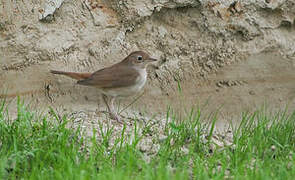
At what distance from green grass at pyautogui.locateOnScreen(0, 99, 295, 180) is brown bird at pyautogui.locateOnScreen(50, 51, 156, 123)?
2.76 feet

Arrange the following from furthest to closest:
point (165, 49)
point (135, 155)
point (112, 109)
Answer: point (165, 49)
point (112, 109)
point (135, 155)

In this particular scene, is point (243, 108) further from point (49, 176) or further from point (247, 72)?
point (49, 176)

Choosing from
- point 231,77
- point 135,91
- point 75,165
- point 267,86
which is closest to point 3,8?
point 135,91

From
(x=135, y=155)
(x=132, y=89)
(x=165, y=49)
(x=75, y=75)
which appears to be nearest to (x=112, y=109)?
(x=132, y=89)

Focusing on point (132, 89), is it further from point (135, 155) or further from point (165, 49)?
point (135, 155)

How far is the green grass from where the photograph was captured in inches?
193

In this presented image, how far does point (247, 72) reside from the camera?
25.4 ft

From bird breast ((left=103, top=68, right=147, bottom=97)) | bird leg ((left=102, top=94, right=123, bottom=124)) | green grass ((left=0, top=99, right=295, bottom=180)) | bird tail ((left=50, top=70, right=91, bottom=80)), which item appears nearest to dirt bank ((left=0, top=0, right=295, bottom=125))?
bird leg ((left=102, top=94, right=123, bottom=124))

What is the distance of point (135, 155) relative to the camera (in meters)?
5.39

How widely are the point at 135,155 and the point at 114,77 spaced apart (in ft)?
5.93

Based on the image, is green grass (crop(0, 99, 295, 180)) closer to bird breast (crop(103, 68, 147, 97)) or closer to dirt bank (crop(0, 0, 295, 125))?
bird breast (crop(103, 68, 147, 97))

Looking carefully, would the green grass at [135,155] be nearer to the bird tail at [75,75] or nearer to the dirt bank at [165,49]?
the bird tail at [75,75]

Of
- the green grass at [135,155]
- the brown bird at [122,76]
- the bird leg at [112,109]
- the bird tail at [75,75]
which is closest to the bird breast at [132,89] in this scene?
the brown bird at [122,76]

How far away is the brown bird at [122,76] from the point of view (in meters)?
6.94
